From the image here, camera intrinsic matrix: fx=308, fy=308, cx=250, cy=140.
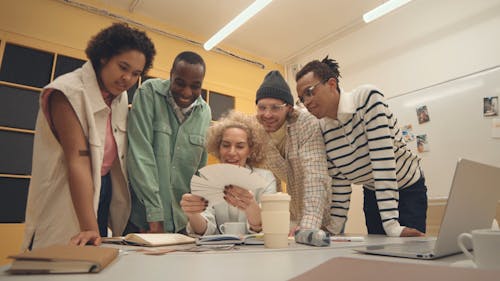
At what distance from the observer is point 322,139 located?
1648 mm

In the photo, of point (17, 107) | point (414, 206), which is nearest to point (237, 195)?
point (414, 206)

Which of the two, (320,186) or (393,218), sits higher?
(320,186)

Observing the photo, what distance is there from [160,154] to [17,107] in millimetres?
2095


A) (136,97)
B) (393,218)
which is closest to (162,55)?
(136,97)

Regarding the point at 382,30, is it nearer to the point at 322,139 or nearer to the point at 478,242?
the point at 322,139

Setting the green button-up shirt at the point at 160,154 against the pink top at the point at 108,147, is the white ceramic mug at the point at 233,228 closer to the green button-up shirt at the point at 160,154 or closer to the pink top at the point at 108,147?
the green button-up shirt at the point at 160,154

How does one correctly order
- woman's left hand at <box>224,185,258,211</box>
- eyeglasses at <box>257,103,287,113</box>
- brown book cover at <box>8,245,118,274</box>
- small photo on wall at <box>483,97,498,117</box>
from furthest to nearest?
small photo on wall at <box>483,97,498,117</box>, eyeglasses at <box>257,103,287,113</box>, woman's left hand at <box>224,185,258,211</box>, brown book cover at <box>8,245,118,274</box>

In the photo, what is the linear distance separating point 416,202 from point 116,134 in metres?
1.51

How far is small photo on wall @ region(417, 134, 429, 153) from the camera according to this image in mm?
2883

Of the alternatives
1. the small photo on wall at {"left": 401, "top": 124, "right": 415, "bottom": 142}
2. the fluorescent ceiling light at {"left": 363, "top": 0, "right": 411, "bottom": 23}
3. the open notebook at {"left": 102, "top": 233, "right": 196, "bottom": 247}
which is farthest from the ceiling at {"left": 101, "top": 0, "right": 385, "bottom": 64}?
the open notebook at {"left": 102, "top": 233, "right": 196, "bottom": 247}

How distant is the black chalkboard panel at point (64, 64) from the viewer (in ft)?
9.84

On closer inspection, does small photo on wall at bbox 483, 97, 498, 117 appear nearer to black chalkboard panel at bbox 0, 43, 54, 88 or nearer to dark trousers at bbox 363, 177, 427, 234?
dark trousers at bbox 363, 177, 427, 234

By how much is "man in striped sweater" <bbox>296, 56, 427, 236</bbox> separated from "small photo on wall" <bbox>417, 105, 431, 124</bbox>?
153 centimetres

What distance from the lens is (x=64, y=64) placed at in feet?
9.98
